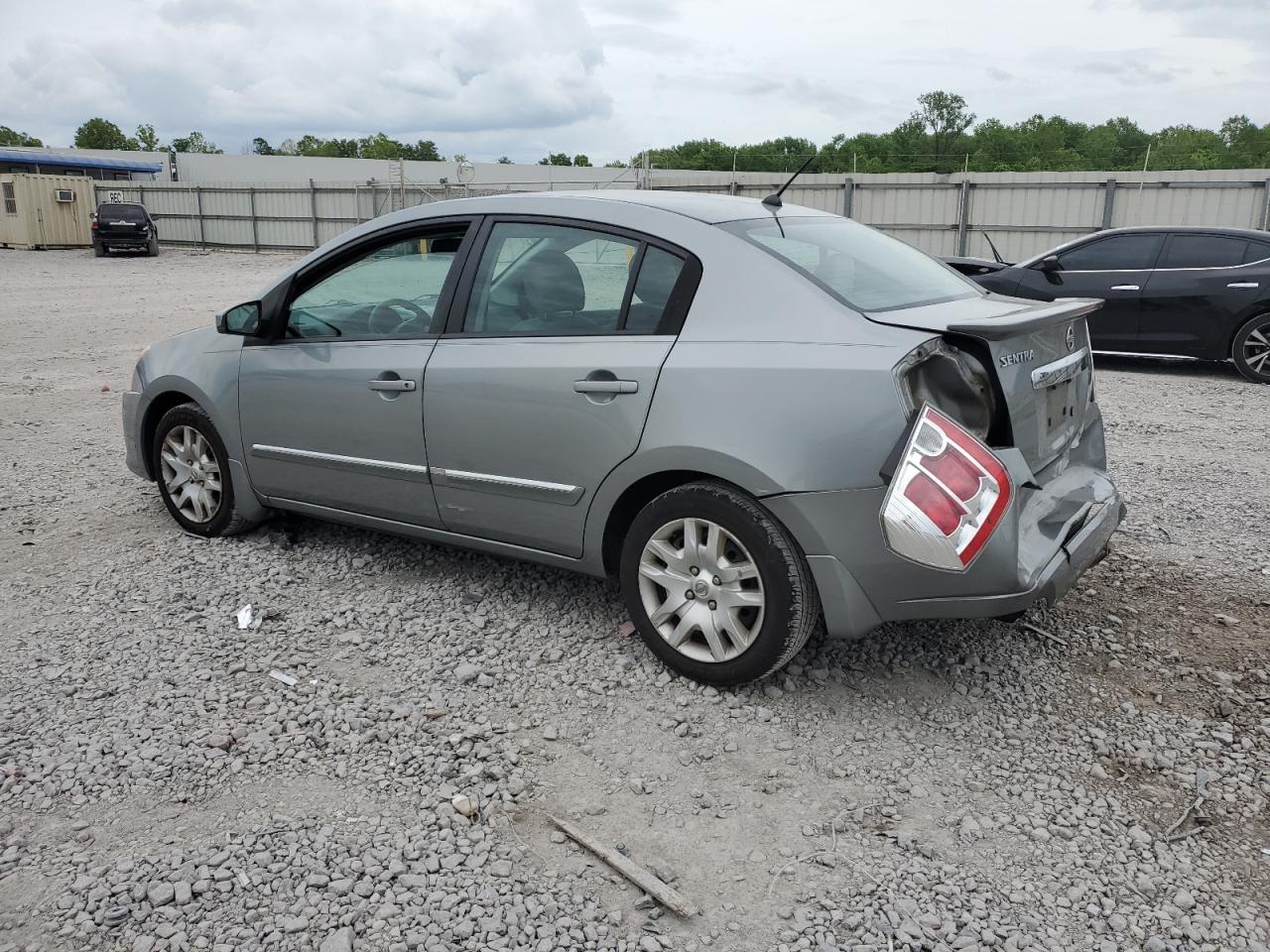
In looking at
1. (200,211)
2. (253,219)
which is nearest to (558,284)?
(253,219)

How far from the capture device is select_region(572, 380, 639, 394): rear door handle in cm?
356

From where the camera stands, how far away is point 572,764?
127 inches

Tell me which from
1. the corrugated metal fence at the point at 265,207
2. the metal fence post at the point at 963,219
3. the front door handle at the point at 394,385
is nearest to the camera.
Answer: the front door handle at the point at 394,385

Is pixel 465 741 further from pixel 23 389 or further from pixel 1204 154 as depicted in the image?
pixel 1204 154

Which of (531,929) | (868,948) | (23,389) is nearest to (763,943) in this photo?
(868,948)

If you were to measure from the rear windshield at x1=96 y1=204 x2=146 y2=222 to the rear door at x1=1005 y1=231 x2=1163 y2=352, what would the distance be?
28183 millimetres

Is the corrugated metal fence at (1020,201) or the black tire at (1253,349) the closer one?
the black tire at (1253,349)

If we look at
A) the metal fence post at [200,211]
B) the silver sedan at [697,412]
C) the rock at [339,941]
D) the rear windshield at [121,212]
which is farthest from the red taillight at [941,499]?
the metal fence post at [200,211]

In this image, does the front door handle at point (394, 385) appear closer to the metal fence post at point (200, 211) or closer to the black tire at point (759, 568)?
the black tire at point (759, 568)

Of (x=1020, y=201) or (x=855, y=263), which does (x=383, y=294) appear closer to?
(x=855, y=263)

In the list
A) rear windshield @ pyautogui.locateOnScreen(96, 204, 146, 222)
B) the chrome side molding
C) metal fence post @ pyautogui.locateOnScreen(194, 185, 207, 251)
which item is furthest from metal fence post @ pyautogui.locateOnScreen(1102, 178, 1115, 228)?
metal fence post @ pyautogui.locateOnScreen(194, 185, 207, 251)

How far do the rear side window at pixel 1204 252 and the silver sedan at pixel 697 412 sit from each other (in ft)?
23.5

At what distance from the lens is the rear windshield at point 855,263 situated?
3.56m

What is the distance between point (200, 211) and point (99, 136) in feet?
256
